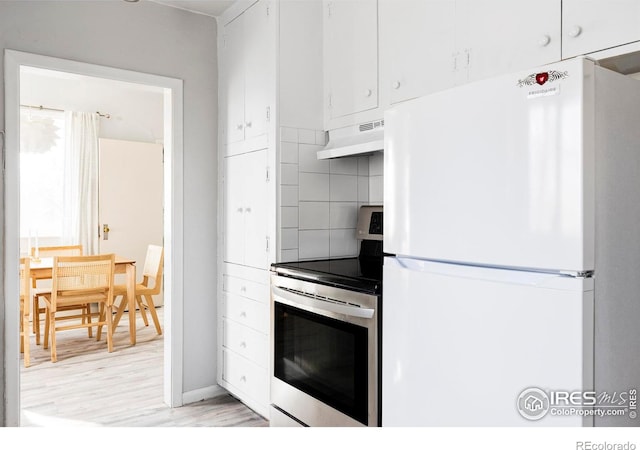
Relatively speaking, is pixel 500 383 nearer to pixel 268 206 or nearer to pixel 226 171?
pixel 268 206

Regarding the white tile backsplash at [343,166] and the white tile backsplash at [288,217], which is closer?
the white tile backsplash at [288,217]

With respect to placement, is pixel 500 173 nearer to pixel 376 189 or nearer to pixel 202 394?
pixel 376 189

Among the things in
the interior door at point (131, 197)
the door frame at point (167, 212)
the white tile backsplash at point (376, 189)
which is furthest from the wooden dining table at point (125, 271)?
the white tile backsplash at point (376, 189)

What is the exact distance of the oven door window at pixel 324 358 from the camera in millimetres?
1814

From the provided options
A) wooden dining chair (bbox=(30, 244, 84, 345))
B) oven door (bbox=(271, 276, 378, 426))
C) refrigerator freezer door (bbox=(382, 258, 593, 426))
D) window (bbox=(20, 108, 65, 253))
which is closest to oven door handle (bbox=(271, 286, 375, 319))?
oven door (bbox=(271, 276, 378, 426))

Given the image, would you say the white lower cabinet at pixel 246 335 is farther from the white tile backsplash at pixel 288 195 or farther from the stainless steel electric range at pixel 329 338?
the white tile backsplash at pixel 288 195

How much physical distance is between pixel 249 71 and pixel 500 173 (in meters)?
1.94

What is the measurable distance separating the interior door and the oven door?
12.6 ft

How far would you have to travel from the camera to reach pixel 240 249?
2859 millimetres

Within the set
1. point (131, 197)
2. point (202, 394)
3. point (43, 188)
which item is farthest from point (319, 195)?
point (43, 188)

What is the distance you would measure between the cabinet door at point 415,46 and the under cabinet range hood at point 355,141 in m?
0.17

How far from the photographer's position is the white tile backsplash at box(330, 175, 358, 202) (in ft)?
8.66

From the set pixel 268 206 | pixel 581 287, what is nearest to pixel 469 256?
pixel 581 287

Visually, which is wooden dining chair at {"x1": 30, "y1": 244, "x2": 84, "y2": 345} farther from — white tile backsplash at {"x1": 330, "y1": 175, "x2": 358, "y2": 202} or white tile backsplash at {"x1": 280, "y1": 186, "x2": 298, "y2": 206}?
white tile backsplash at {"x1": 330, "y1": 175, "x2": 358, "y2": 202}
